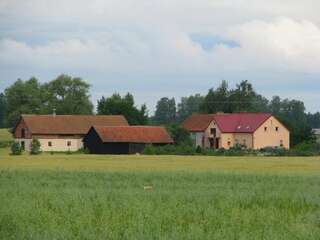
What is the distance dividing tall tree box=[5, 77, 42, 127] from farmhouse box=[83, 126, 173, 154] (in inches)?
1454

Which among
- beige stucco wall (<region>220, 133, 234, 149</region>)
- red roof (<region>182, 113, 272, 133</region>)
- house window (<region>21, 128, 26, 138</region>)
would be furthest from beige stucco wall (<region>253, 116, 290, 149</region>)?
house window (<region>21, 128, 26, 138</region>)

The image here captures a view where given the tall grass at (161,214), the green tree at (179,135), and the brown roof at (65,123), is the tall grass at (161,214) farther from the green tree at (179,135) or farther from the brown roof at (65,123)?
the brown roof at (65,123)

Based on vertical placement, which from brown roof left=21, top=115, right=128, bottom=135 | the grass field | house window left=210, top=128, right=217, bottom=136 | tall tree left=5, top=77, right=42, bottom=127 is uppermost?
tall tree left=5, top=77, right=42, bottom=127

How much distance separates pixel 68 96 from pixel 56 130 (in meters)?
30.9

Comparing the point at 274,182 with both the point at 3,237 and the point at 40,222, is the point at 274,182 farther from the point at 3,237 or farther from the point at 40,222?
the point at 3,237

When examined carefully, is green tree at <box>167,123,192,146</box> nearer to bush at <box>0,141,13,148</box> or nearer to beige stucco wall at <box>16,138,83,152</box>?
beige stucco wall at <box>16,138,83,152</box>

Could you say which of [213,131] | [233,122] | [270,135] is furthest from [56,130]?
[270,135]

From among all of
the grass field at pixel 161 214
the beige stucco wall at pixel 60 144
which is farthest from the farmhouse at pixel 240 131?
the grass field at pixel 161 214

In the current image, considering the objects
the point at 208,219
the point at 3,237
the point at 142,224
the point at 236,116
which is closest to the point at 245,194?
the point at 208,219

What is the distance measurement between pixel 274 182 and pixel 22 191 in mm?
11649

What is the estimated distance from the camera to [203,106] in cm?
13988

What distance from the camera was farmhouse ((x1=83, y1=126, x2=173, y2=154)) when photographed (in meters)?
92.2

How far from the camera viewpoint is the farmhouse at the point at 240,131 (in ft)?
342

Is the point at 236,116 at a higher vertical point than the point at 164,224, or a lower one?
higher
